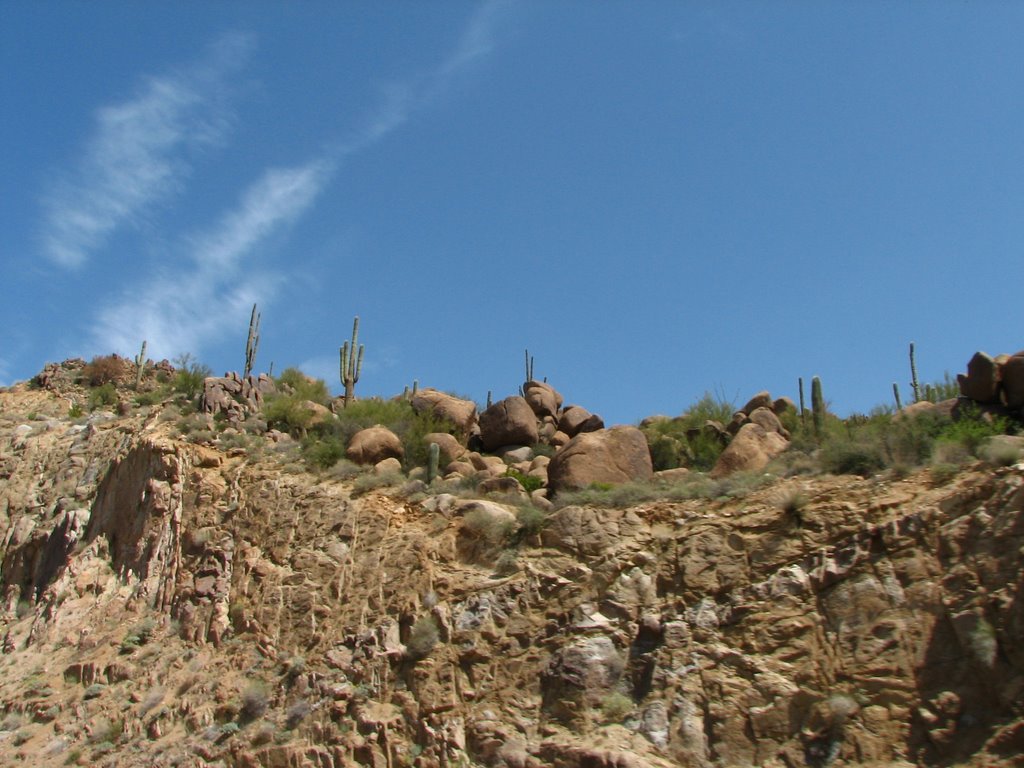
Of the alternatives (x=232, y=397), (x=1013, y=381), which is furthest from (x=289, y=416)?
(x=1013, y=381)

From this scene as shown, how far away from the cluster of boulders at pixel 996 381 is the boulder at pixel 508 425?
10645 mm

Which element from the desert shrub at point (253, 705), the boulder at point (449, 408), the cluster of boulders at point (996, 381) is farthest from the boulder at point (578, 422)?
the desert shrub at point (253, 705)

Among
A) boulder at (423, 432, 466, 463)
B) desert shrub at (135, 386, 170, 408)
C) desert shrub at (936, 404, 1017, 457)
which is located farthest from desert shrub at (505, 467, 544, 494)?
desert shrub at (135, 386, 170, 408)

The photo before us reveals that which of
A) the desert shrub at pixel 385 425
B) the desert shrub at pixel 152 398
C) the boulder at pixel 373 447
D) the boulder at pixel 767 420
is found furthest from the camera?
the desert shrub at pixel 152 398

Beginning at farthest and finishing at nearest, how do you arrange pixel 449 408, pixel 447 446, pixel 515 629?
pixel 449 408
pixel 447 446
pixel 515 629

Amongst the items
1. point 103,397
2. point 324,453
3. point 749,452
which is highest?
point 103,397

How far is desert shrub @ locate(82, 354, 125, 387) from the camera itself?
30.3m

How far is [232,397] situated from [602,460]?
10273mm

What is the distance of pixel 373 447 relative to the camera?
76.3ft

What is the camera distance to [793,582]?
15.1 metres

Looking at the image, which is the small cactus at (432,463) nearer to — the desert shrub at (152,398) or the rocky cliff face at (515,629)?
the rocky cliff face at (515,629)

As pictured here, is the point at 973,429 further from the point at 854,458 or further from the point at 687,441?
the point at 687,441

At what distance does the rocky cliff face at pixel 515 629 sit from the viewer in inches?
529

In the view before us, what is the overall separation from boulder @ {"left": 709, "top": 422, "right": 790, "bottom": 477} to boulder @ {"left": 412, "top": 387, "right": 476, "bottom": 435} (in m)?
7.84
